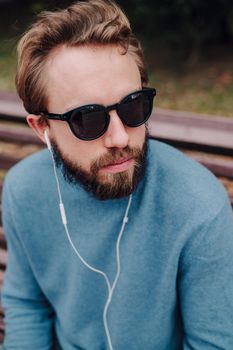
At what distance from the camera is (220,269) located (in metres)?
1.74

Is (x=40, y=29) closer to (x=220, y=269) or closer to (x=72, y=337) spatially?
(x=220, y=269)

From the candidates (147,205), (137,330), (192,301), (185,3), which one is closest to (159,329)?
(137,330)

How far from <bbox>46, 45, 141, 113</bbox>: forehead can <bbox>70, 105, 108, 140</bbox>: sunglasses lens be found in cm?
4

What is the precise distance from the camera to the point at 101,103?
173cm

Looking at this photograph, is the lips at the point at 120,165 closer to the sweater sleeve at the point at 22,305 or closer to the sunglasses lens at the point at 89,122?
the sunglasses lens at the point at 89,122

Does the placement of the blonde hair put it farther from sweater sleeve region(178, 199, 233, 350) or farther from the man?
sweater sleeve region(178, 199, 233, 350)

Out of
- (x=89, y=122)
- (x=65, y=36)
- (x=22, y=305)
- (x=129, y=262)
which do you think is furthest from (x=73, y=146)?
(x=22, y=305)

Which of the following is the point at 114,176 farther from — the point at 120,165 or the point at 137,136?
the point at 137,136

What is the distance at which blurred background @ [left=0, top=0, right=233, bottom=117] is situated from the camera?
5707 mm

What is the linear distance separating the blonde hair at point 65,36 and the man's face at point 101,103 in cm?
4

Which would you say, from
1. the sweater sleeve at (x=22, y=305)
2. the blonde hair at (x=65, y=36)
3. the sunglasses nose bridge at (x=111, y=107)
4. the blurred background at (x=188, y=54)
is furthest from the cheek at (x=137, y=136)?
the blurred background at (x=188, y=54)

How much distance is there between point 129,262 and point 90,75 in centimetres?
77

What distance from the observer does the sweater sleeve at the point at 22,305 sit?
2.29 m

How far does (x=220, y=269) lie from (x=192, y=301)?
20 centimetres
